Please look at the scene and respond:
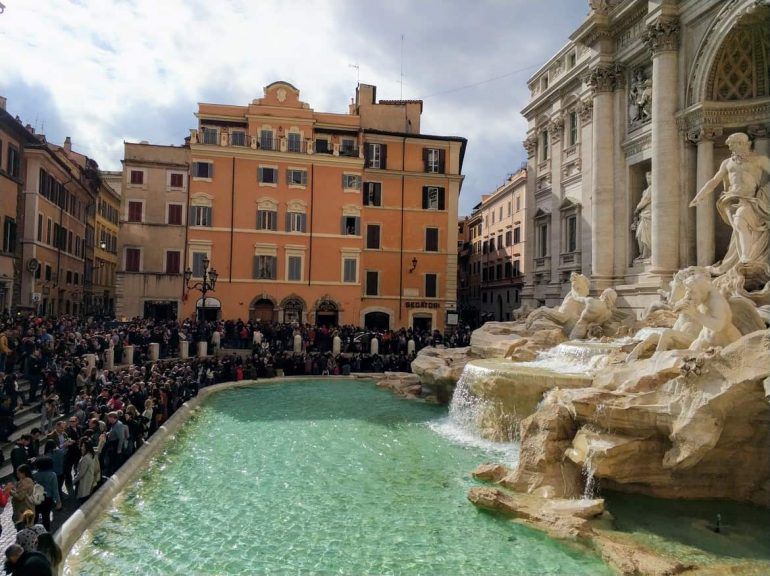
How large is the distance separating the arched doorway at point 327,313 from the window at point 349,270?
1.74 metres

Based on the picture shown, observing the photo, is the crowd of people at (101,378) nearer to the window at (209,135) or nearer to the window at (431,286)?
the window at (431,286)

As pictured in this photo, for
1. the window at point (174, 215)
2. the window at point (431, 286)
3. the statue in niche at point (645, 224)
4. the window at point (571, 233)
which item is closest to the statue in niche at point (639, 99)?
the statue in niche at point (645, 224)

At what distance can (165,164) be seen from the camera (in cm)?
3481

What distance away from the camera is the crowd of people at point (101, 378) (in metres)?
7.59

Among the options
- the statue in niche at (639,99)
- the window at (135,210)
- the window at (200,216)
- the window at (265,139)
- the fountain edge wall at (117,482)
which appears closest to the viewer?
the fountain edge wall at (117,482)

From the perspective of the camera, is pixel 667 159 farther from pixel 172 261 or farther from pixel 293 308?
pixel 172 261

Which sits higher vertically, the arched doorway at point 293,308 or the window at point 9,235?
the window at point 9,235

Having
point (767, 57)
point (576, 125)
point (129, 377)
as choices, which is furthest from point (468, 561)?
point (576, 125)

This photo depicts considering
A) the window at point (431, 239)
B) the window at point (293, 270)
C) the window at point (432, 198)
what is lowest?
the window at point (293, 270)

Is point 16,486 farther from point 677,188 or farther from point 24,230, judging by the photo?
point 24,230

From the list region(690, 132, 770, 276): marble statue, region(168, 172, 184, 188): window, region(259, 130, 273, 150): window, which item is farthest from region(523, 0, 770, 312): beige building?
region(168, 172, 184, 188): window

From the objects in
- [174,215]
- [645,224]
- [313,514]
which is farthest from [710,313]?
[174,215]

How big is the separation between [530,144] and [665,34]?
10.6m

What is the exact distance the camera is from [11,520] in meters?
8.05
